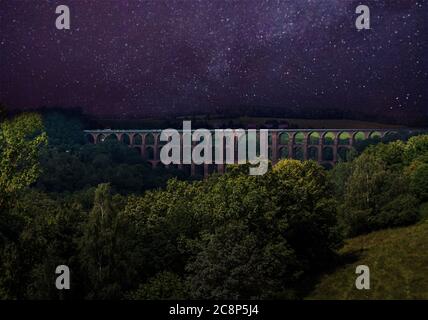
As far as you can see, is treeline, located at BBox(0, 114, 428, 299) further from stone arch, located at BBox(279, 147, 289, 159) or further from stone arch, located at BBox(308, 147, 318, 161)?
stone arch, located at BBox(308, 147, 318, 161)

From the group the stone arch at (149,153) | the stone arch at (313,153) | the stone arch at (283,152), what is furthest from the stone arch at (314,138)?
the stone arch at (149,153)

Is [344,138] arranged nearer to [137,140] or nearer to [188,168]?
[188,168]

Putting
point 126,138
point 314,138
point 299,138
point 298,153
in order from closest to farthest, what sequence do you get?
point 314,138 → point 298,153 → point 299,138 → point 126,138

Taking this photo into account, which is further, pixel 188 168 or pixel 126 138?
pixel 126 138

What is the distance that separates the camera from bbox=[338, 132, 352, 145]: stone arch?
152375mm

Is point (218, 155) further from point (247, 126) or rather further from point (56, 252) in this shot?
point (56, 252)

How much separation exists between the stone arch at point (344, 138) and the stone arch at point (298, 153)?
10.4m

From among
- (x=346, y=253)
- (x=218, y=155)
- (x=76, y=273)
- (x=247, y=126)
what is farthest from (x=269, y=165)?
(x=247, y=126)

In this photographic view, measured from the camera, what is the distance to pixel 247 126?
163 meters

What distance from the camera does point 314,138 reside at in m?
156

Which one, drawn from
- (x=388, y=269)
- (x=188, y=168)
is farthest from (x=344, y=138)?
(x=388, y=269)

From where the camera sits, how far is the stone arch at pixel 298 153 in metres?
154

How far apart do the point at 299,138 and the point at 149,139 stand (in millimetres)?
41636
